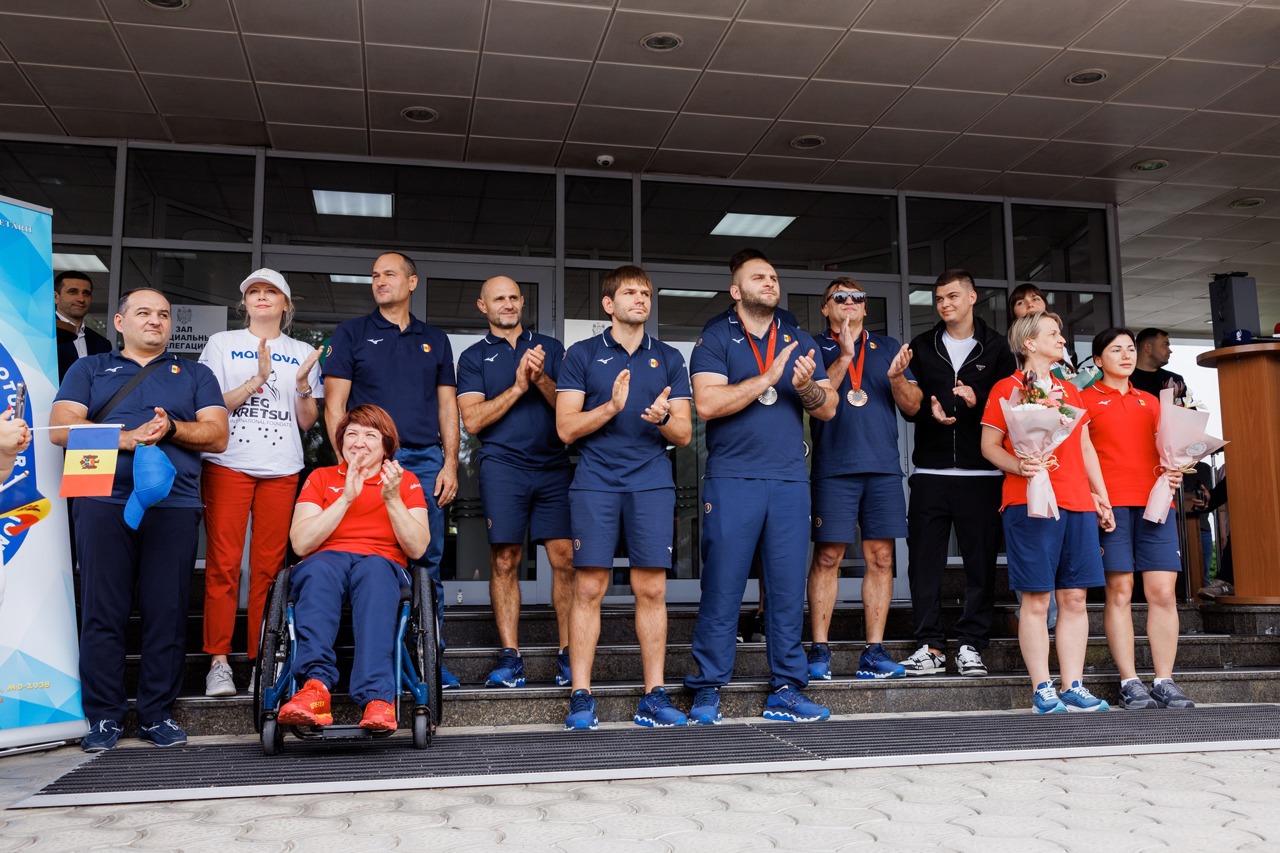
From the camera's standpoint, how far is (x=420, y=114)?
6.17 meters

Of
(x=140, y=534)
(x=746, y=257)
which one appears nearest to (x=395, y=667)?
(x=140, y=534)

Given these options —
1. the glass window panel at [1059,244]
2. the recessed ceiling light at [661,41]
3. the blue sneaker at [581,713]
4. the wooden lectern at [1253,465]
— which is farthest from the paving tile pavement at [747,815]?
the glass window panel at [1059,244]

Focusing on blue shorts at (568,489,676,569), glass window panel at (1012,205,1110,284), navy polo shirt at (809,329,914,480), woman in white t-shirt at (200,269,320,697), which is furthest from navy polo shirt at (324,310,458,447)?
glass window panel at (1012,205,1110,284)

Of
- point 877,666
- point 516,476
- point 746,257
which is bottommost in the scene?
point 877,666

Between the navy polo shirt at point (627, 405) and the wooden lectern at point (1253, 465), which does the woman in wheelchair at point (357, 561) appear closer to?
the navy polo shirt at point (627, 405)

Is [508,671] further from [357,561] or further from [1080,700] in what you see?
[1080,700]

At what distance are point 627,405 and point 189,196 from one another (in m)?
4.05

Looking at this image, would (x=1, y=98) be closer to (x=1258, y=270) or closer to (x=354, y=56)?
(x=354, y=56)

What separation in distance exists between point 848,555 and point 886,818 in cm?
462

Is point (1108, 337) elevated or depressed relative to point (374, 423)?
elevated

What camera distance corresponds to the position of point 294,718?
316cm

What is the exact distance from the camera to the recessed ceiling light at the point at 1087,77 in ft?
18.7

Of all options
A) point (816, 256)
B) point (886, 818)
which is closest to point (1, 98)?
point (816, 256)

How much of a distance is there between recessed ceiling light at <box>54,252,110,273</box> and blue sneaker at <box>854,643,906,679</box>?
5.04 meters
